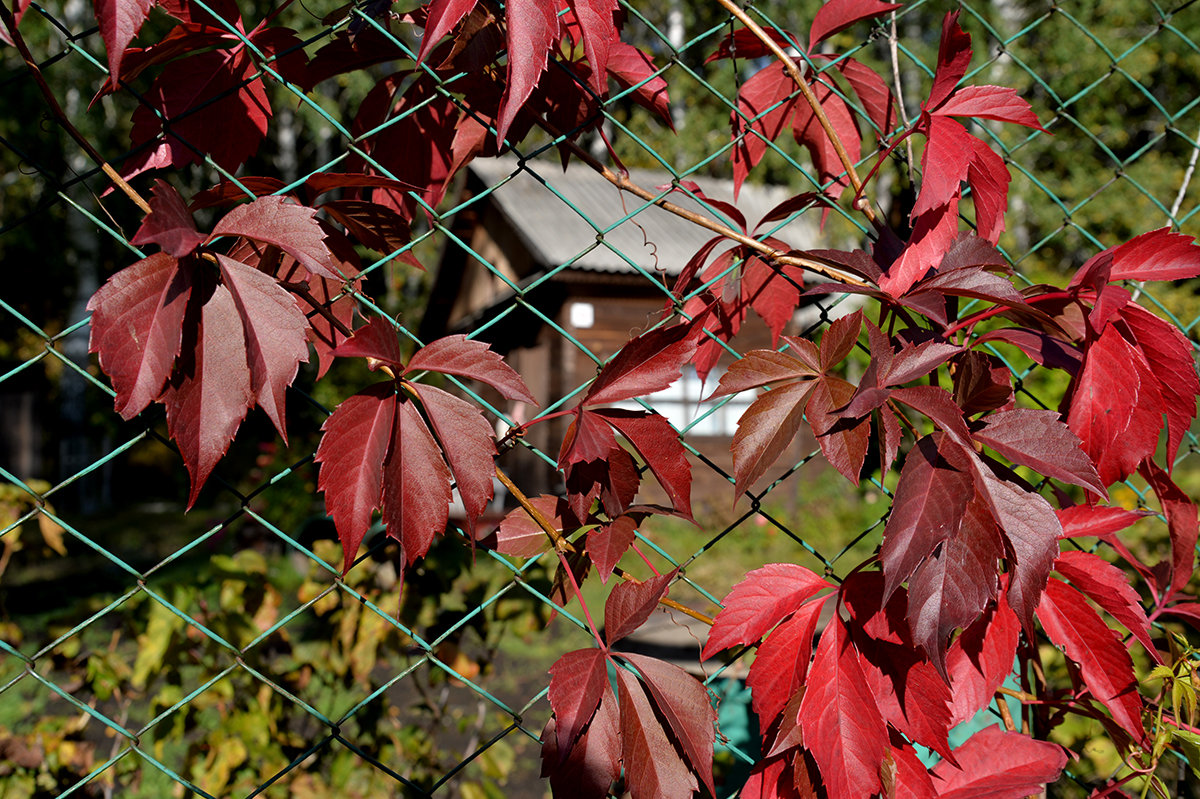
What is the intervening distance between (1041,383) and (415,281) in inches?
435

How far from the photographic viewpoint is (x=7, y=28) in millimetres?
692

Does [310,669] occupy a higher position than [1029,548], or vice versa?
[1029,548]

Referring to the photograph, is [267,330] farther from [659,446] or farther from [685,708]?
[685,708]

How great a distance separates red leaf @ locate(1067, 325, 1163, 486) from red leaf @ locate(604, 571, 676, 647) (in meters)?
0.52

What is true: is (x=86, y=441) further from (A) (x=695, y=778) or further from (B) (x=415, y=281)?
(A) (x=695, y=778)

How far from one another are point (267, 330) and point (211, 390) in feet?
0.24

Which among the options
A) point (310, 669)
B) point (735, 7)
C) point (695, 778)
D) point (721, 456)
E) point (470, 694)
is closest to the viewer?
point (695, 778)

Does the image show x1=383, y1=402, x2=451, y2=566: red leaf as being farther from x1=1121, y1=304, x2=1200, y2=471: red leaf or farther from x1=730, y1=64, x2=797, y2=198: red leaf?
x1=1121, y1=304, x2=1200, y2=471: red leaf

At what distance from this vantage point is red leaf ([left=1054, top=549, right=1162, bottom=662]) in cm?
96

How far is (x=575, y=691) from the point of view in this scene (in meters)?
0.81

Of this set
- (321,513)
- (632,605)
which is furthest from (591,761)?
(321,513)

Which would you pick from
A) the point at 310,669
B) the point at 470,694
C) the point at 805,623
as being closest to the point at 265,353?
the point at 805,623

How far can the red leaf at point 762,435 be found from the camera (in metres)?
0.82

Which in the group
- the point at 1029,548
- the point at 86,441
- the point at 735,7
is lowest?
the point at 86,441
